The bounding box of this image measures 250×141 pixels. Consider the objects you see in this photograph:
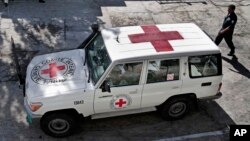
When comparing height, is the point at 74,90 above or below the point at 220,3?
above

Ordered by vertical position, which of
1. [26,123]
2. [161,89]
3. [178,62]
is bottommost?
[26,123]

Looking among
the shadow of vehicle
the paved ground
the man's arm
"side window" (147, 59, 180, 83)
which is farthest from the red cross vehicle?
the man's arm

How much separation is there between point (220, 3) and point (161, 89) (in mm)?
7763

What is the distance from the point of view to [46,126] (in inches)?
329

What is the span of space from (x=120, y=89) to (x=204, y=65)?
2011 mm

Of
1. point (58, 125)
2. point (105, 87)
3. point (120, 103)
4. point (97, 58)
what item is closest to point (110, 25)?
point (97, 58)

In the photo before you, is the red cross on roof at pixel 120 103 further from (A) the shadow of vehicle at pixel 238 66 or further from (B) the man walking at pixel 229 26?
(B) the man walking at pixel 229 26

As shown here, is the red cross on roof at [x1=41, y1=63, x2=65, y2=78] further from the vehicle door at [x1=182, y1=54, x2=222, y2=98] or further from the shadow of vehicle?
the shadow of vehicle

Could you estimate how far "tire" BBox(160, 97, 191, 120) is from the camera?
8992 mm

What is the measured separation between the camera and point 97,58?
28.5 ft

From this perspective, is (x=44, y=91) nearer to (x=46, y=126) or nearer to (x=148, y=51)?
(x=46, y=126)

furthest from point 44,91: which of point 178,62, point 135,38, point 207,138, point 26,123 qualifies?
point 207,138

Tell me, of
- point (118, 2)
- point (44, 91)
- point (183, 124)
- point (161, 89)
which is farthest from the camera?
point (118, 2)

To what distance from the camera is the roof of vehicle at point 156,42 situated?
327 inches
